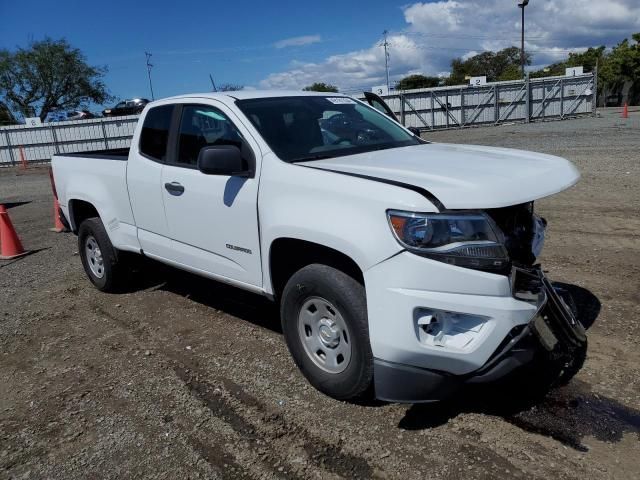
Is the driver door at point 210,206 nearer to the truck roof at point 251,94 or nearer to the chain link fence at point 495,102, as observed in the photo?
the truck roof at point 251,94

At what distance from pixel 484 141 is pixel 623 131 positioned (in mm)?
4630

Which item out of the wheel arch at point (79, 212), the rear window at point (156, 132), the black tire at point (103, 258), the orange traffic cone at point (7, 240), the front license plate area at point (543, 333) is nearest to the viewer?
the front license plate area at point (543, 333)

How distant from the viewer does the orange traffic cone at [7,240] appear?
26.2 ft

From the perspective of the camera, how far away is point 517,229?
327 cm

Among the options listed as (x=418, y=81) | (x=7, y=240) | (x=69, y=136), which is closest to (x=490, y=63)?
(x=418, y=81)

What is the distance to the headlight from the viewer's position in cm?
271

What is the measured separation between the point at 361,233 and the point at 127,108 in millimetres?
33527

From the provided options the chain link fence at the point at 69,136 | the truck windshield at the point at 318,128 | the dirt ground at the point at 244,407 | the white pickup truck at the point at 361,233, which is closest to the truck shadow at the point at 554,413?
the dirt ground at the point at 244,407

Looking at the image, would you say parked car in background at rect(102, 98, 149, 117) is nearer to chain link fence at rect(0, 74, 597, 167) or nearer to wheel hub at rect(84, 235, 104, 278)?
chain link fence at rect(0, 74, 597, 167)

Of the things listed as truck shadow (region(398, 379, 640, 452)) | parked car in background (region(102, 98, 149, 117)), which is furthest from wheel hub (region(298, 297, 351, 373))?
parked car in background (region(102, 98, 149, 117))

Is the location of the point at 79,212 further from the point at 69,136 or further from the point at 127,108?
the point at 127,108

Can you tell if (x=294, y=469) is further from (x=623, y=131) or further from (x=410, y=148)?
(x=623, y=131)

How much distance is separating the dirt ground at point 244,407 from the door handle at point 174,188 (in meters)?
1.24

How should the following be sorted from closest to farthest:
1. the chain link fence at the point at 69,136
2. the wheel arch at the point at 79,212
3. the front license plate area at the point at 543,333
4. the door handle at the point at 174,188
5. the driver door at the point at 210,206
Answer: the front license plate area at the point at 543,333, the driver door at the point at 210,206, the door handle at the point at 174,188, the wheel arch at the point at 79,212, the chain link fence at the point at 69,136
